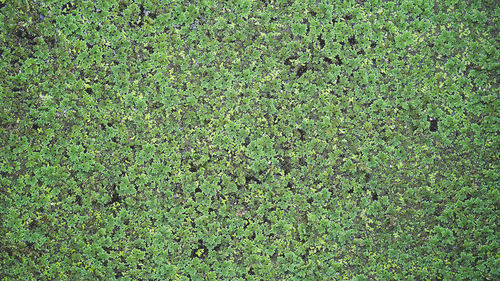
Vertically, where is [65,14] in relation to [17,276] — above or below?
above

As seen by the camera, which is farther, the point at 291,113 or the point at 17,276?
the point at 291,113

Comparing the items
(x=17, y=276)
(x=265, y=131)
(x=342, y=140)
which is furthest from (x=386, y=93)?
(x=17, y=276)

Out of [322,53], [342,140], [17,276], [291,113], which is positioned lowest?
[17,276]

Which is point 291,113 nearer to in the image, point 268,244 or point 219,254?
point 268,244

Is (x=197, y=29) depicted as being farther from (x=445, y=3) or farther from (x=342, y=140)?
(x=445, y=3)

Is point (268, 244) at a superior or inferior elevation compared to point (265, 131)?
inferior

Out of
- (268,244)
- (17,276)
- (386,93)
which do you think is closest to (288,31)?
(386,93)
